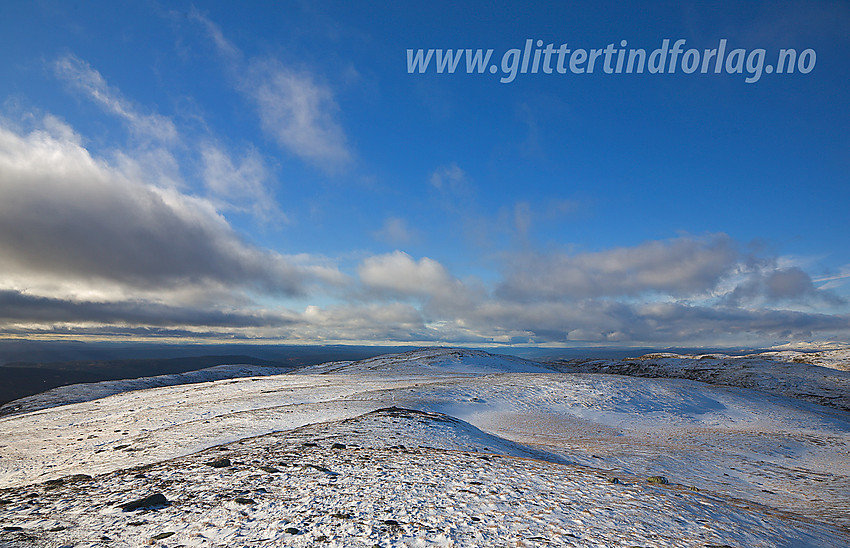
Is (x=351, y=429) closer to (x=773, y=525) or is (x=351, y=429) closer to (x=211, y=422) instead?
(x=211, y=422)

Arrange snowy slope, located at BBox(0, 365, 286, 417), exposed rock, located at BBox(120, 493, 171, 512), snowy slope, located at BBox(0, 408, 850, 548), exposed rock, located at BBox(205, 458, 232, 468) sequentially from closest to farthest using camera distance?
snowy slope, located at BBox(0, 408, 850, 548)
exposed rock, located at BBox(120, 493, 171, 512)
exposed rock, located at BBox(205, 458, 232, 468)
snowy slope, located at BBox(0, 365, 286, 417)

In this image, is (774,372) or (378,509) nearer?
(378,509)

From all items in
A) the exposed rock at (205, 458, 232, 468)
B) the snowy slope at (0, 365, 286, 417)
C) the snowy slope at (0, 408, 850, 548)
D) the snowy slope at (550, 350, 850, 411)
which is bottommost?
the snowy slope at (0, 365, 286, 417)

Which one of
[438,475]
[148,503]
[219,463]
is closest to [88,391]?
[219,463]

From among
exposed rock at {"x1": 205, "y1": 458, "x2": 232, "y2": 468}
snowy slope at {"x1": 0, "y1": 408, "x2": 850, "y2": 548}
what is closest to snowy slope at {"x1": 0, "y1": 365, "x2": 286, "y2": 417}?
exposed rock at {"x1": 205, "y1": 458, "x2": 232, "y2": 468}

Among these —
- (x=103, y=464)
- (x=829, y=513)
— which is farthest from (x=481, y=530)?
(x=103, y=464)

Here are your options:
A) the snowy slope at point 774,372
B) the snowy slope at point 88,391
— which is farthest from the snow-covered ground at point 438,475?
the snowy slope at point 88,391

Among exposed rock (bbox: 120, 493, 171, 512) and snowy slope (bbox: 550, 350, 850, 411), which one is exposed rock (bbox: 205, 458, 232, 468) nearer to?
exposed rock (bbox: 120, 493, 171, 512)

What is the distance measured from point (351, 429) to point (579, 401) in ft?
61.5

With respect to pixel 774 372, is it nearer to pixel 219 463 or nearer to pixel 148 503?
pixel 219 463

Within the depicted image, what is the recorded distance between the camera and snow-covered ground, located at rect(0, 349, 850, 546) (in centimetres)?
678

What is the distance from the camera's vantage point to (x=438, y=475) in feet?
31.4

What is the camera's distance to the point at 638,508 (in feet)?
26.0

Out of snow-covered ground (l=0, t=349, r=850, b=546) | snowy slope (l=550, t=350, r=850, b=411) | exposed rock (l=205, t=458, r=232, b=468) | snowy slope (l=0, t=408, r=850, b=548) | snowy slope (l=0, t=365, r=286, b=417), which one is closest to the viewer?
snowy slope (l=0, t=408, r=850, b=548)
